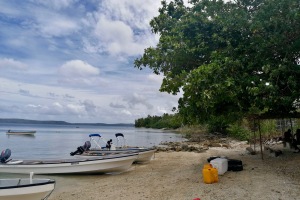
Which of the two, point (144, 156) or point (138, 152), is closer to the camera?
point (138, 152)

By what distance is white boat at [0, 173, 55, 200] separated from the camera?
27.7 ft

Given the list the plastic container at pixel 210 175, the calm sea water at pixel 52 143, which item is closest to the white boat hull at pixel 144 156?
the plastic container at pixel 210 175

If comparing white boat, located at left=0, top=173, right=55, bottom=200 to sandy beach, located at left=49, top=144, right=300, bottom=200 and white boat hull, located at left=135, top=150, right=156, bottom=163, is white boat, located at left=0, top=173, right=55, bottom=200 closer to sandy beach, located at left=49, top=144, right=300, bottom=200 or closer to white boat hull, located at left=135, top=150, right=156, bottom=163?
sandy beach, located at left=49, top=144, right=300, bottom=200

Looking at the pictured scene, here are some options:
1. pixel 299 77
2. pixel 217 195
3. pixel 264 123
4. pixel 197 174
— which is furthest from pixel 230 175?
pixel 264 123

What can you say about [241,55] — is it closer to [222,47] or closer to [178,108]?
[222,47]

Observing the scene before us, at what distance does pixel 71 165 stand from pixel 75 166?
0.21 metres

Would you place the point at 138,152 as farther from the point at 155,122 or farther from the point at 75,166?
the point at 155,122

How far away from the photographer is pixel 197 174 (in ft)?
41.6

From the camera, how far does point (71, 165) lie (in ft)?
50.4

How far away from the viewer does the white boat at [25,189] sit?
845 centimetres

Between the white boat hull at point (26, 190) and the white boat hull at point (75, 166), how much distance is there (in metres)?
6.19

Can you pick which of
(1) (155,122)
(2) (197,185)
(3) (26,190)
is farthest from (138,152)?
(1) (155,122)

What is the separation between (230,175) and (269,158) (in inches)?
199

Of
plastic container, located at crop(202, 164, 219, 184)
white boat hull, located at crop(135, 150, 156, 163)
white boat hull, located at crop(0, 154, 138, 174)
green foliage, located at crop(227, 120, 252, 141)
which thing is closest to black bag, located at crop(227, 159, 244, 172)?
plastic container, located at crop(202, 164, 219, 184)
